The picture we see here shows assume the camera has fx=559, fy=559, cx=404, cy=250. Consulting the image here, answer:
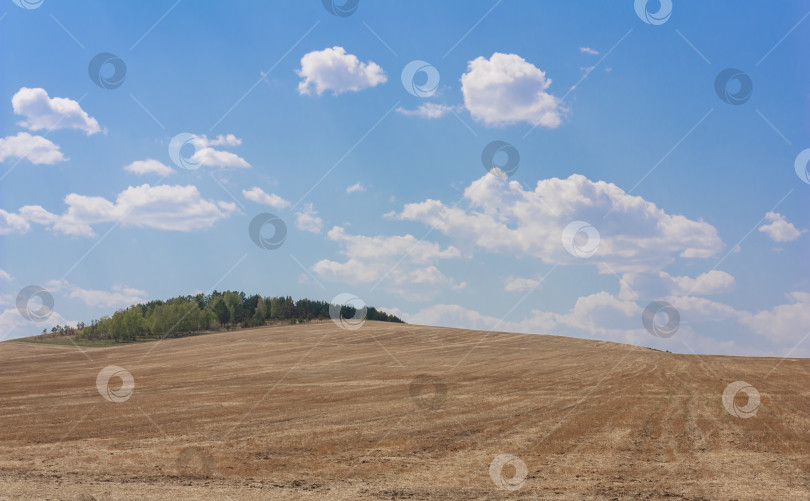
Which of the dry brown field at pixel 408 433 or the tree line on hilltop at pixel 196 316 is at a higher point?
the tree line on hilltop at pixel 196 316

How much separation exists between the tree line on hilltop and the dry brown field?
54466 mm

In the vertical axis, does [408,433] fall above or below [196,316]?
below

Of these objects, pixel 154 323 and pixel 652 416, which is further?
pixel 154 323

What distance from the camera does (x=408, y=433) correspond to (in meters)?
21.9

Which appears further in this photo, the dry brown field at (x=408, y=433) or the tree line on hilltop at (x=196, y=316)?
the tree line on hilltop at (x=196, y=316)

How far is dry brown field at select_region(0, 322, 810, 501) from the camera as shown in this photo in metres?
15.8

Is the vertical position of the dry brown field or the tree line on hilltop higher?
the tree line on hilltop

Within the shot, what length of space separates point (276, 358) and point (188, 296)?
92121 millimetres

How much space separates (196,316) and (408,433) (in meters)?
A: 89.3

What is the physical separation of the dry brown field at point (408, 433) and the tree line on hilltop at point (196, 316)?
179 feet

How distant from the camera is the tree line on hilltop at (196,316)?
98812mm

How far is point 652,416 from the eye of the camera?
25.3m

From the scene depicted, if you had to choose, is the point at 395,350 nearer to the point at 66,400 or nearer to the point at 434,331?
the point at 434,331

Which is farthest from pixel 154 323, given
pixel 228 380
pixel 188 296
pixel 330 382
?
pixel 330 382
